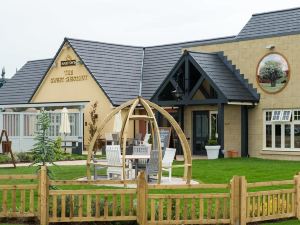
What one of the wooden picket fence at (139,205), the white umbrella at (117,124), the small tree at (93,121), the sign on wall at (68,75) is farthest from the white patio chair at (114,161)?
the sign on wall at (68,75)

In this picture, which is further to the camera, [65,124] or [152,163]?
[65,124]

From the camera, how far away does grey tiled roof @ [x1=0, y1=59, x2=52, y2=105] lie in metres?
45.2

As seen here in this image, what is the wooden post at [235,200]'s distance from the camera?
41.8 feet

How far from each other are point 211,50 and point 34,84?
642 inches

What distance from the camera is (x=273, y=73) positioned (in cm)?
3038

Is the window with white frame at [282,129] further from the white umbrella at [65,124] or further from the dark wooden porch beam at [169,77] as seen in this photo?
the white umbrella at [65,124]

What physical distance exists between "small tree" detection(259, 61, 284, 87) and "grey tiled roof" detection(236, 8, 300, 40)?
142 centimetres

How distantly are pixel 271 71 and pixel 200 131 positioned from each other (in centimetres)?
515

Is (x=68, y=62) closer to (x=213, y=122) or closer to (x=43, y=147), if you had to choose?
(x=213, y=122)

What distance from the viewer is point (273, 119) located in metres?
30.1

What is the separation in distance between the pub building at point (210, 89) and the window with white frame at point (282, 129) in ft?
0.14

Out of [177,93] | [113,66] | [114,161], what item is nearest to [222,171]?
[114,161]

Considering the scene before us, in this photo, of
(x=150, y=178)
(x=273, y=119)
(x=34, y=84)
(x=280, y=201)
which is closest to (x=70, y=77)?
(x=34, y=84)

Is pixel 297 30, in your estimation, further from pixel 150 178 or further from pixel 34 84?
pixel 34 84
